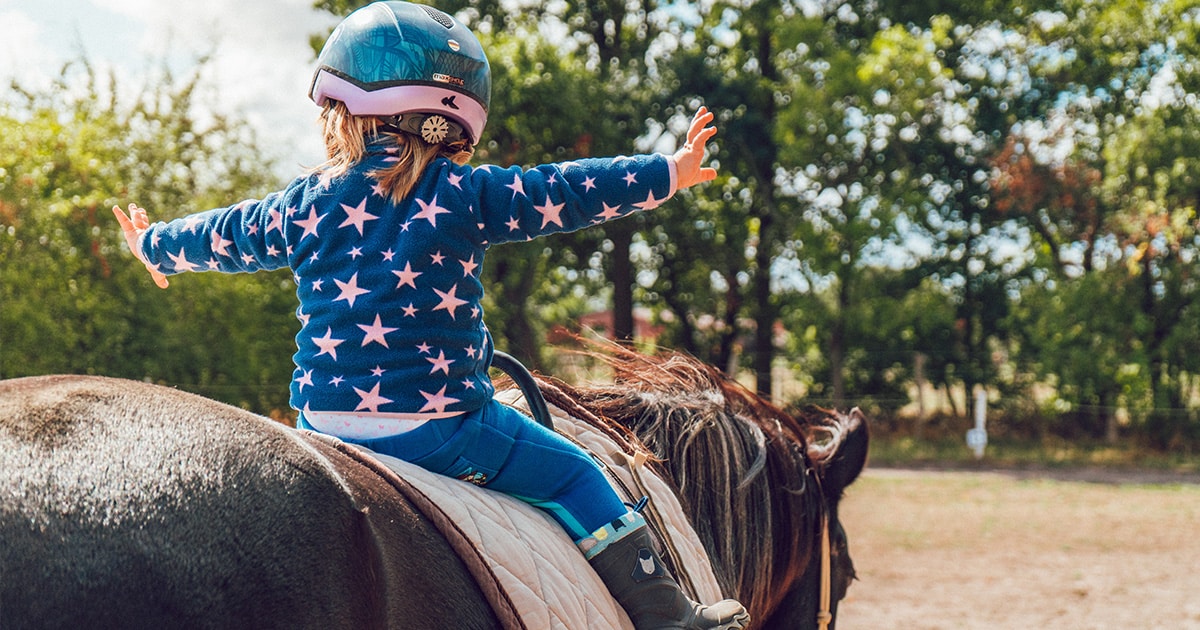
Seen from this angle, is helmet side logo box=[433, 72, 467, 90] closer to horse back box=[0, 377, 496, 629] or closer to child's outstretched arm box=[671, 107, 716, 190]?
child's outstretched arm box=[671, 107, 716, 190]

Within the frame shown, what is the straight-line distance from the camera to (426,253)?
1646mm

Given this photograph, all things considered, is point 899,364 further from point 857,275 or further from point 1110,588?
point 1110,588

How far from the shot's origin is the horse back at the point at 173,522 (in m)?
1.07

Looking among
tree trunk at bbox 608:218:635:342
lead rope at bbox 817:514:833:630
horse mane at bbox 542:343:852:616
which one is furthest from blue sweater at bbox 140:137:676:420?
tree trunk at bbox 608:218:635:342

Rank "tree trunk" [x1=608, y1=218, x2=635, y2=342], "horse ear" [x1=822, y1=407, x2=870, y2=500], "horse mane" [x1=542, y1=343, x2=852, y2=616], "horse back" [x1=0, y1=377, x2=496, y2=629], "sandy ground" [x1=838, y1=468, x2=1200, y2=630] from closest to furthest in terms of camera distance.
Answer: "horse back" [x1=0, y1=377, x2=496, y2=629] → "horse mane" [x1=542, y1=343, x2=852, y2=616] → "horse ear" [x1=822, y1=407, x2=870, y2=500] → "sandy ground" [x1=838, y1=468, x2=1200, y2=630] → "tree trunk" [x1=608, y1=218, x2=635, y2=342]

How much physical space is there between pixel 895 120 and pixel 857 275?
9.66 ft

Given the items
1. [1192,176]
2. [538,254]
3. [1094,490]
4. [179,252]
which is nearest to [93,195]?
[538,254]

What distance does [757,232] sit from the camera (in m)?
20.7

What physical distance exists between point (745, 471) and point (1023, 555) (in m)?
7.13

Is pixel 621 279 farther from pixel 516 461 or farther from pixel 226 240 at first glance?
pixel 516 461

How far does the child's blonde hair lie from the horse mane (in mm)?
741

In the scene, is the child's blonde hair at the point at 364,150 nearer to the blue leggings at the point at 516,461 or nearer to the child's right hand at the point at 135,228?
the blue leggings at the point at 516,461

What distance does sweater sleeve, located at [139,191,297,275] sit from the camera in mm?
1811

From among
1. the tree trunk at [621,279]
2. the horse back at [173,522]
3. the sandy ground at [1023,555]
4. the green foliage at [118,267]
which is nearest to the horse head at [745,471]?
the horse back at [173,522]
